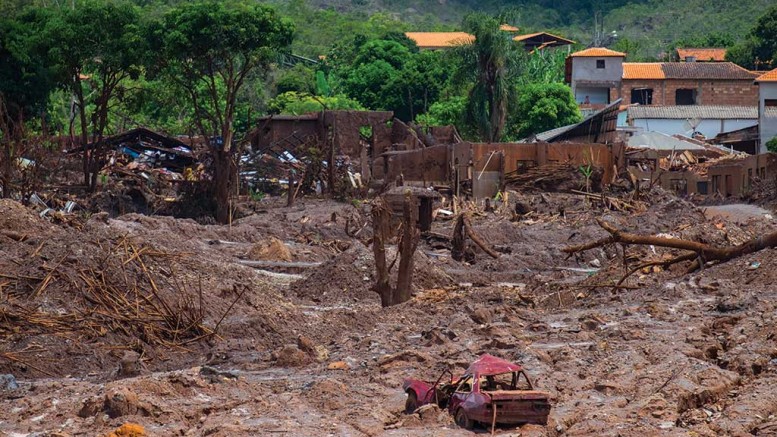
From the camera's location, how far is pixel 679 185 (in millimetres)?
45500

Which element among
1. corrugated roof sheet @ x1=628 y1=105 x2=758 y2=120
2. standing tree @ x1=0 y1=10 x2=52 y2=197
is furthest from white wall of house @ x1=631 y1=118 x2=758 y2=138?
standing tree @ x1=0 y1=10 x2=52 y2=197

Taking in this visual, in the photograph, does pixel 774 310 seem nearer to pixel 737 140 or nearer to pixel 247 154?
pixel 247 154

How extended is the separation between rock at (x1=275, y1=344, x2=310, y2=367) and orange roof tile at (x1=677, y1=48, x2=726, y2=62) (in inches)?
3116

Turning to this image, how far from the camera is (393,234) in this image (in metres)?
25.5

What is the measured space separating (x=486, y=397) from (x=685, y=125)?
59.2 m

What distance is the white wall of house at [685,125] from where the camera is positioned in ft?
222

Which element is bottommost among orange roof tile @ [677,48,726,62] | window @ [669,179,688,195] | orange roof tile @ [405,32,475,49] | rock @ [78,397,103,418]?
window @ [669,179,688,195]

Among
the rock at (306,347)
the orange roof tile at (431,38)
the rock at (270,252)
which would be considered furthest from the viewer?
the orange roof tile at (431,38)

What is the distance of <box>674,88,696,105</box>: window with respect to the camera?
3147 inches

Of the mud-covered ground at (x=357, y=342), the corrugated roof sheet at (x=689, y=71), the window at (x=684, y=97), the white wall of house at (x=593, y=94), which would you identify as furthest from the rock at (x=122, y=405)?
the window at (x=684, y=97)

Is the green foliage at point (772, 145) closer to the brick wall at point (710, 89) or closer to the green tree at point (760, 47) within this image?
the brick wall at point (710, 89)

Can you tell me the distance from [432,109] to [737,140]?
13.8 meters

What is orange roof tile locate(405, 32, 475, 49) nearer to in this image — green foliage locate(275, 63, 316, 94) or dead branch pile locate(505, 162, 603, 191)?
green foliage locate(275, 63, 316, 94)

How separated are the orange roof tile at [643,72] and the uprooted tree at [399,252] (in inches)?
2471
